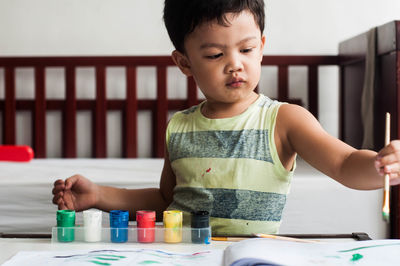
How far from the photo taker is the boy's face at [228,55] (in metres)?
0.76

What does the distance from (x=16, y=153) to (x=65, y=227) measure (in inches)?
49.9

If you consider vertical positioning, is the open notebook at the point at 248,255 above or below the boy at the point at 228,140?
below

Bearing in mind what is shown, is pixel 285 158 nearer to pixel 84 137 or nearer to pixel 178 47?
pixel 178 47

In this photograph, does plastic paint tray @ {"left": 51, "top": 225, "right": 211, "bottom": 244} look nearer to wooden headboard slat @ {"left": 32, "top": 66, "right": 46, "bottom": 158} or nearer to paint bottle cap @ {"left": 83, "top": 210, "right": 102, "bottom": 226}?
paint bottle cap @ {"left": 83, "top": 210, "right": 102, "bottom": 226}

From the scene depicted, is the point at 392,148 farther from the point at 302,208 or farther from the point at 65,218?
the point at 302,208

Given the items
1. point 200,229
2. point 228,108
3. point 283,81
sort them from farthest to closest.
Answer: point 283,81
point 228,108
point 200,229

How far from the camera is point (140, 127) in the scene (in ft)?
6.75

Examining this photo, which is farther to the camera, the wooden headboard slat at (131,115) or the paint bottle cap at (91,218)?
the wooden headboard slat at (131,115)

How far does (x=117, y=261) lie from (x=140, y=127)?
154 cm

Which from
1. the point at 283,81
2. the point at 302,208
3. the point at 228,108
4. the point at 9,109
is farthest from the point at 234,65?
the point at 9,109

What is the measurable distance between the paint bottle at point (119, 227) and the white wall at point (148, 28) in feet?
4.73

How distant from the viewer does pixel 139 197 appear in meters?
0.91

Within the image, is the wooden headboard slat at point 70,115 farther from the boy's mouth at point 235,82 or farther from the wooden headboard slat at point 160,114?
the boy's mouth at point 235,82

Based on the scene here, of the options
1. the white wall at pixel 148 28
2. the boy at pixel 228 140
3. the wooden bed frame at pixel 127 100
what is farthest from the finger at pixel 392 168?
the white wall at pixel 148 28
